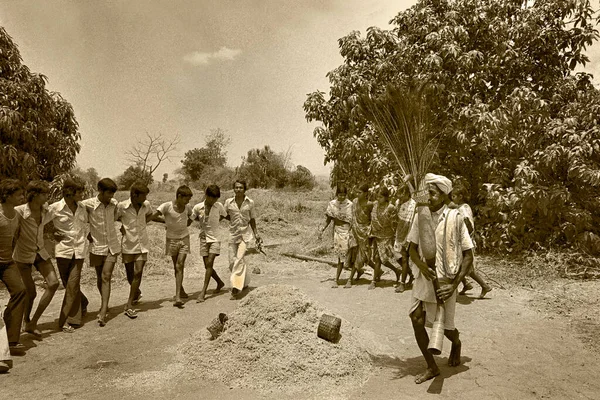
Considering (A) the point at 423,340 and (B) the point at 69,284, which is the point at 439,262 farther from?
(B) the point at 69,284

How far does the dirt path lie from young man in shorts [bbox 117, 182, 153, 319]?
0.52m

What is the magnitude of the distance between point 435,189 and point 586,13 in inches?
275

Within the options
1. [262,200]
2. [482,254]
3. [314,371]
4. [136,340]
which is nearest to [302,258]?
[482,254]

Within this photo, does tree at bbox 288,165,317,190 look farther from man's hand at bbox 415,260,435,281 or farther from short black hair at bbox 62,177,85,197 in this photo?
man's hand at bbox 415,260,435,281

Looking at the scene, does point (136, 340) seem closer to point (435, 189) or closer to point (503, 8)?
point (435, 189)

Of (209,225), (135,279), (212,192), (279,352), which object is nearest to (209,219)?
(209,225)

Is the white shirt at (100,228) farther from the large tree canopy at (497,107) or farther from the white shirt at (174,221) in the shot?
the large tree canopy at (497,107)

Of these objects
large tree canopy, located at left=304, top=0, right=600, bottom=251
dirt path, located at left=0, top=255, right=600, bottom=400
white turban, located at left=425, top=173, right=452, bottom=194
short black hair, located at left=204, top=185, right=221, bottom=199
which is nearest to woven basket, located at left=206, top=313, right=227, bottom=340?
dirt path, located at left=0, top=255, right=600, bottom=400

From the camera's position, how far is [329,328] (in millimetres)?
3990

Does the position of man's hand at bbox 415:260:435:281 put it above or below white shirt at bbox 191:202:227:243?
below

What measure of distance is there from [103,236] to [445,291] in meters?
3.78

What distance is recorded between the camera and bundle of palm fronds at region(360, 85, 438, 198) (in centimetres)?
438

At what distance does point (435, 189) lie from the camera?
11.0ft

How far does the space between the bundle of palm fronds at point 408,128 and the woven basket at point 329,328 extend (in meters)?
1.46
